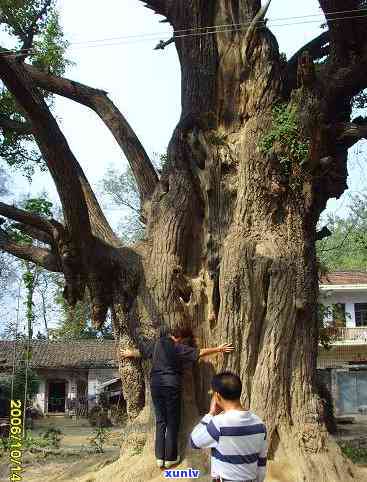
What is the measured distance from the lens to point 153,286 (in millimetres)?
8594

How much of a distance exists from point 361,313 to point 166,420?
94.0 feet

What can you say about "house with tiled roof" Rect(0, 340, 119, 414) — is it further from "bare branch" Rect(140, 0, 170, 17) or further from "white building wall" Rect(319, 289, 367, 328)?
"bare branch" Rect(140, 0, 170, 17)

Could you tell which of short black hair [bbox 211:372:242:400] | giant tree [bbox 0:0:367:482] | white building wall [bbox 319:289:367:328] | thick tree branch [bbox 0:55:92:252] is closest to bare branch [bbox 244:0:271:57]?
giant tree [bbox 0:0:367:482]

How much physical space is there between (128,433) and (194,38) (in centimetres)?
588

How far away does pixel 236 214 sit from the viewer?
28.1ft

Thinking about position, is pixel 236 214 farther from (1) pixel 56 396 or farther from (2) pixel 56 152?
(1) pixel 56 396

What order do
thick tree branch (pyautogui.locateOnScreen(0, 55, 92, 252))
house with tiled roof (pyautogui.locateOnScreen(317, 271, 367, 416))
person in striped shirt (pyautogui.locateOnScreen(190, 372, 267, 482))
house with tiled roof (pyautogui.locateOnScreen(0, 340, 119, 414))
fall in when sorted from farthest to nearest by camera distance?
house with tiled roof (pyautogui.locateOnScreen(0, 340, 119, 414)) < house with tiled roof (pyautogui.locateOnScreen(317, 271, 367, 416)) < thick tree branch (pyautogui.locateOnScreen(0, 55, 92, 252)) < person in striped shirt (pyautogui.locateOnScreen(190, 372, 267, 482))

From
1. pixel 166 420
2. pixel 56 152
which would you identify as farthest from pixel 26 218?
pixel 166 420

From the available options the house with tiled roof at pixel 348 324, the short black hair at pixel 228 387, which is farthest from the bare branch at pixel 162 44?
the house with tiled roof at pixel 348 324

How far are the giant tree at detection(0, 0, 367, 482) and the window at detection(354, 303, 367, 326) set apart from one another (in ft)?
86.9

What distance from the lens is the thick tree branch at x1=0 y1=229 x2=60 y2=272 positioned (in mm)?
9789

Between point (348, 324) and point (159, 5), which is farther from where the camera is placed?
point (348, 324)

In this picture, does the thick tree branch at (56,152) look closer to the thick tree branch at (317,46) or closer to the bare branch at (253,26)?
the bare branch at (253,26)

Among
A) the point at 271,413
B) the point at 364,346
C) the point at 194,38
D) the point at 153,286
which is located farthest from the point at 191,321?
the point at 364,346
